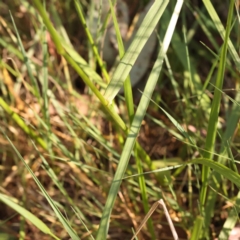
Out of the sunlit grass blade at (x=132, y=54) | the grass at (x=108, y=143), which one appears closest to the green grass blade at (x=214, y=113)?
the grass at (x=108, y=143)

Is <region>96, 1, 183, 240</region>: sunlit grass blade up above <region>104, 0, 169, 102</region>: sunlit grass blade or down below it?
below

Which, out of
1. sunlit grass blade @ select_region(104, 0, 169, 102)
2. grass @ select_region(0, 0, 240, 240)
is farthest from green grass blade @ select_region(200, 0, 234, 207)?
sunlit grass blade @ select_region(104, 0, 169, 102)

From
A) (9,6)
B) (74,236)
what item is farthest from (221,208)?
(9,6)

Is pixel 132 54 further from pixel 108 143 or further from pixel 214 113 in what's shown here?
pixel 108 143

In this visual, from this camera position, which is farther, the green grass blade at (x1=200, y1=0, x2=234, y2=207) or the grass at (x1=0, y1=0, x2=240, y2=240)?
the grass at (x1=0, y1=0, x2=240, y2=240)

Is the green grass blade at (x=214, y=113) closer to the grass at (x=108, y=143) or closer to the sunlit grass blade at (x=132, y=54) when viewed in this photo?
the grass at (x=108, y=143)

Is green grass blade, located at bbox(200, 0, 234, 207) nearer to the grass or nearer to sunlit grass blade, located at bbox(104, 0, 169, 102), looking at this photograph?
the grass

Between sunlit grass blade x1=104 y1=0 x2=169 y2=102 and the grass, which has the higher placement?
sunlit grass blade x1=104 y1=0 x2=169 y2=102

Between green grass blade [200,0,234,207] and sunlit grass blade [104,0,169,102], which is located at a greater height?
sunlit grass blade [104,0,169,102]
